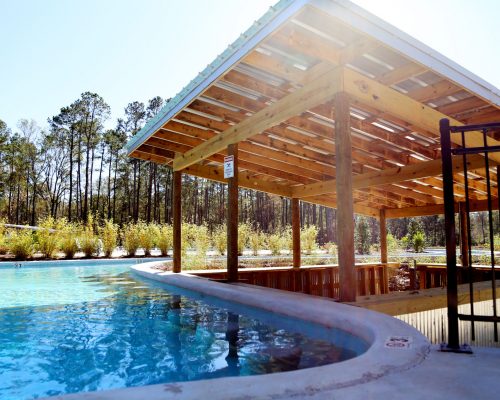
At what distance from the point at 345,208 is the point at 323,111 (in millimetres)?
1970

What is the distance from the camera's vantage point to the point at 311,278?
8773 mm

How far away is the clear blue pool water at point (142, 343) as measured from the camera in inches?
96.2

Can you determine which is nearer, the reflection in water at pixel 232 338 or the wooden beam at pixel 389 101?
Answer: the reflection in water at pixel 232 338

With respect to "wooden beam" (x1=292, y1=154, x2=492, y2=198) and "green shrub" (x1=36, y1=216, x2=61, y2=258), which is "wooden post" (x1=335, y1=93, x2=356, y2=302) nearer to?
"wooden beam" (x1=292, y1=154, x2=492, y2=198)

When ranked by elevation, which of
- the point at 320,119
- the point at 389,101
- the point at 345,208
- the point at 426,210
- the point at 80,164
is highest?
the point at 80,164

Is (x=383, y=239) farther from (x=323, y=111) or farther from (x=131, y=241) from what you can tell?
(x=131, y=241)

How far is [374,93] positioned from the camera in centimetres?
436

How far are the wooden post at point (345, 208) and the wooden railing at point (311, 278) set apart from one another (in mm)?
3462

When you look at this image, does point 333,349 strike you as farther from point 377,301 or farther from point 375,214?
point 375,214

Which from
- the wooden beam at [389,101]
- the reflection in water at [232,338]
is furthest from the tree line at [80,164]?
the reflection in water at [232,338]

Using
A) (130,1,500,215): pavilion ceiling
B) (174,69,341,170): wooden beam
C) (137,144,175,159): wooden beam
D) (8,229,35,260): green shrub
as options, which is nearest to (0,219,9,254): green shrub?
(8,229,35,260): green shrub

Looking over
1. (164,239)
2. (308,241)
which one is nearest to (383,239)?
(308,241)

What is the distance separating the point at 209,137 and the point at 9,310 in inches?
165

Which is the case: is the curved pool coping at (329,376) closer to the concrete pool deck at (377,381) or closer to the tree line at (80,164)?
the concrete pool deck at (377,381)
